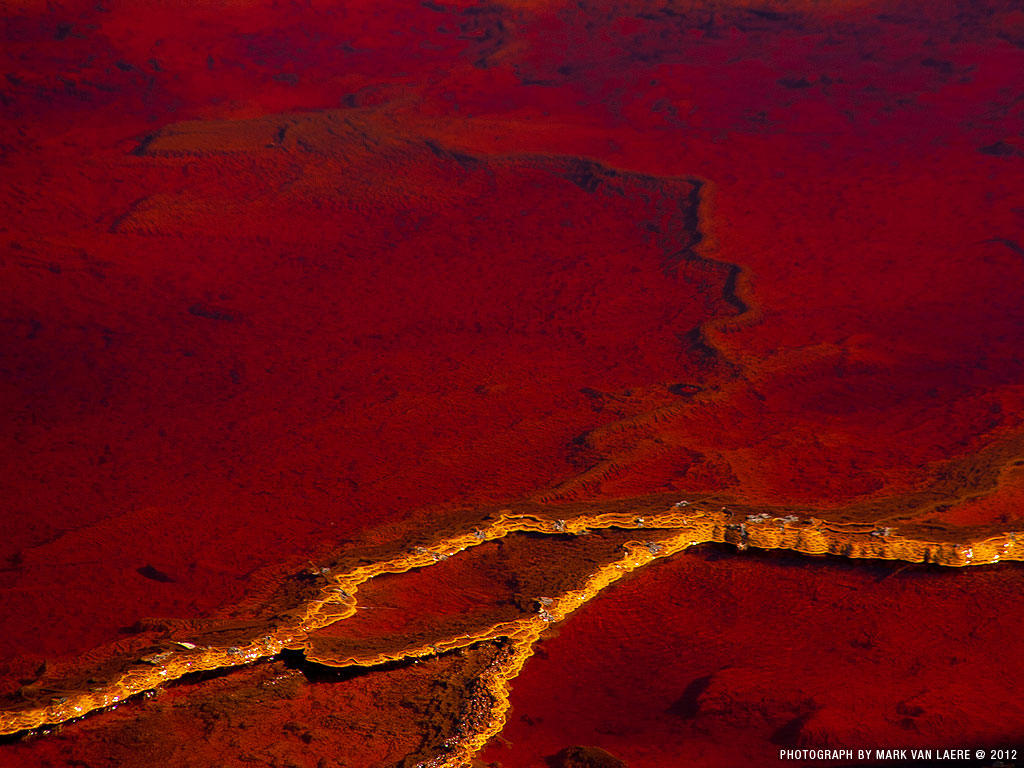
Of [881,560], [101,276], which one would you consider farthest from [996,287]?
[101,276]

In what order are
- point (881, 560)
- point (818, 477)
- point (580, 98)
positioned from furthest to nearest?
point (580, 98), point (818, 477), point (881, 560)

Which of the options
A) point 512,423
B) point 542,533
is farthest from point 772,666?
point 512,423

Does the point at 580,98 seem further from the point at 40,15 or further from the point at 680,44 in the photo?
the point at 40,15

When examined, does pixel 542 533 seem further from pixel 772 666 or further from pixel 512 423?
pixel 772 666

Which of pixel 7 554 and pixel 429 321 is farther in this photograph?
pixel 429 321

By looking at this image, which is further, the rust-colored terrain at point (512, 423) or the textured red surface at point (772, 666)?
the rust-colored terrain at point (512, 423)
